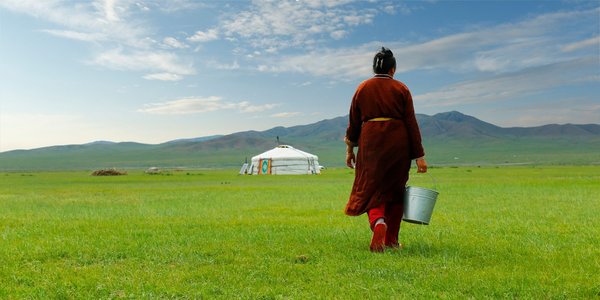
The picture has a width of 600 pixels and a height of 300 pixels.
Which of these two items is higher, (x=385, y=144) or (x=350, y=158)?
(x=385, y=144)

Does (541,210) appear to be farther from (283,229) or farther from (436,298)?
(436,298)

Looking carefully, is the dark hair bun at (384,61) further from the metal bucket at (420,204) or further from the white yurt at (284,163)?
the white yurt at (284,163)

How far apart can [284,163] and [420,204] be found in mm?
39866

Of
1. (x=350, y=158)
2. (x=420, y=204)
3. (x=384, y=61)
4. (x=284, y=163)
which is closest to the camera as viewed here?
(x=420, y=204)

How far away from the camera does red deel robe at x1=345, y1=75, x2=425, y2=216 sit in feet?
18.9

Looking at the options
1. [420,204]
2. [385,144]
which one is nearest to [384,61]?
[385,144]

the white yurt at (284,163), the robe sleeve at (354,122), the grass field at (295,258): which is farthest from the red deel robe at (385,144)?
the white yurt at (284,163)

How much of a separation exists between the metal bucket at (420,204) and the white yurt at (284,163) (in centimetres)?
3951

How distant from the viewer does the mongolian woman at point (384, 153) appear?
576 centimetres

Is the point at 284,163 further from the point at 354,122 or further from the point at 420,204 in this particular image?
the point at 420,204

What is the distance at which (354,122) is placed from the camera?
20.0 feet

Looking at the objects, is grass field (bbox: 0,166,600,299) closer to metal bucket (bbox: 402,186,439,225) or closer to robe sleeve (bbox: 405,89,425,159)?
metal bucket (bbox: 402,186,439,225)

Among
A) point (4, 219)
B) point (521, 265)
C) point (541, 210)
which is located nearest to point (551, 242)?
point (521, 265)

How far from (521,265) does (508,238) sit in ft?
5.88
